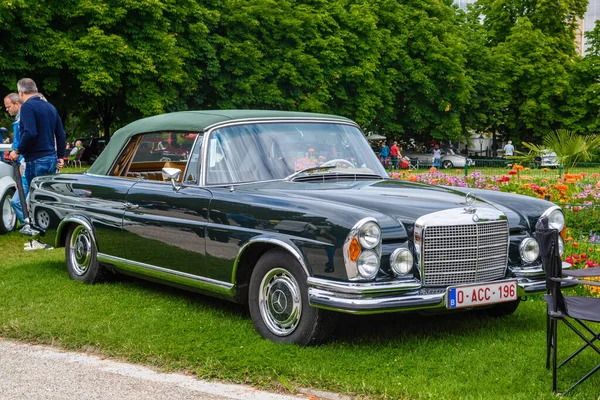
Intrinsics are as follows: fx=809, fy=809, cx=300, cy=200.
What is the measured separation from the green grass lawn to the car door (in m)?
0.45

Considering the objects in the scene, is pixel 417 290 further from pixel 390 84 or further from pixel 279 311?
pixel 390 84

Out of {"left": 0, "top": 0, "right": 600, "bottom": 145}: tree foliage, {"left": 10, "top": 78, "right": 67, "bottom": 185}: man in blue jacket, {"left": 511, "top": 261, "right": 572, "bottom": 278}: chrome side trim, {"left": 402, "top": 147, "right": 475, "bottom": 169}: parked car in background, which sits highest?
{"left": 0, "top": 0, "right": 600, "bottom": 145}: tree foliage

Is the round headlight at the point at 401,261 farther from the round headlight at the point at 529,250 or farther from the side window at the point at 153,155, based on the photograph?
the side window at the point at 153,155

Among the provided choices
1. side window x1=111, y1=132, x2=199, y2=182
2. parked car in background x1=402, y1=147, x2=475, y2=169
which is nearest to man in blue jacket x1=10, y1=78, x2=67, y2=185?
side window x1=111, y1=132, x2=199, y2=182

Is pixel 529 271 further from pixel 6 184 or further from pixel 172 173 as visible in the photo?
pixel 6 184

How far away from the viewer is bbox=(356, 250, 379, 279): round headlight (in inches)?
212

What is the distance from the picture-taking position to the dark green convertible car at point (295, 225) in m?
5.50

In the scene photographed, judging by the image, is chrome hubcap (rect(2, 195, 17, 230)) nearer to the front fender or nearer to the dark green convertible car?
the front fender

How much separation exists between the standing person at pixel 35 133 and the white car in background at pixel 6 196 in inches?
88.5

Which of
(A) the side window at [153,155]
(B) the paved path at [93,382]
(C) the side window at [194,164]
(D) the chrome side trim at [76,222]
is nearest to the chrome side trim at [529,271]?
(B) the paved path at [93,382]

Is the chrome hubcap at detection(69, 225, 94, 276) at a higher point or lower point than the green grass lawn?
higher

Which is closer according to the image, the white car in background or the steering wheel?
the steering wheel

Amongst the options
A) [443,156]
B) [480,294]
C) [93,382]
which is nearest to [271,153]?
[480,294]

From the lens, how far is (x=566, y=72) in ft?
181
